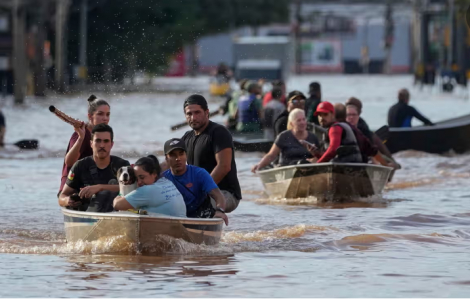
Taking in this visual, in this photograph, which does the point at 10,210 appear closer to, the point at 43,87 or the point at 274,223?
the point at 274,223

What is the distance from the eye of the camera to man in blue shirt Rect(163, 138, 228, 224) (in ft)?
39.9

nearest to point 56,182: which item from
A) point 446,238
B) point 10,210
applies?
point 10,210

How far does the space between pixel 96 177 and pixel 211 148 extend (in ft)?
4.59

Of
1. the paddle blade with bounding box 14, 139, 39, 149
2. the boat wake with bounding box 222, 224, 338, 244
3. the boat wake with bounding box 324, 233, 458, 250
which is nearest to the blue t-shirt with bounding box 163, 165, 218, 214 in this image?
the boat wake with bounding box 222, 224, 338, 244

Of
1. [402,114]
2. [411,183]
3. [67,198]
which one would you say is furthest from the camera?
[402,114]

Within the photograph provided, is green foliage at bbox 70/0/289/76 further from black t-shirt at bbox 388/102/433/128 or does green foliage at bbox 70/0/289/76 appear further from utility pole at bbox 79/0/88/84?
black t-shirt at bbox 388/102/433/128

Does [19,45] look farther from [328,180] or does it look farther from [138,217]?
[138,217]

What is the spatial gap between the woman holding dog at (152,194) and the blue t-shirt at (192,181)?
0.32 meters

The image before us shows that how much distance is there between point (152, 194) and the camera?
38.6 ft

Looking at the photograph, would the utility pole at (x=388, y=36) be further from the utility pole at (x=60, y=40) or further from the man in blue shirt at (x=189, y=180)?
the man in blue shirt at (x=189, y=180)

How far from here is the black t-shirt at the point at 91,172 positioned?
40.1 feet

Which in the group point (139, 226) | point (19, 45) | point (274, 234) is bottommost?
point (274, 234)

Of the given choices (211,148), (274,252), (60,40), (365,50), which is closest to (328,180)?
(274,252)

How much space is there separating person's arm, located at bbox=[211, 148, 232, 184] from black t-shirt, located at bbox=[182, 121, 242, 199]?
0.04 m
